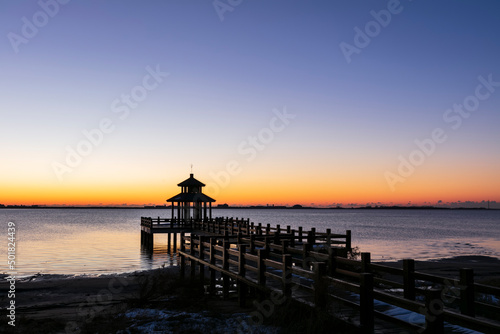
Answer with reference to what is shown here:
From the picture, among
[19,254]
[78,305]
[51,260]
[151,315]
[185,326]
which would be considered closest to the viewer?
[185,326]

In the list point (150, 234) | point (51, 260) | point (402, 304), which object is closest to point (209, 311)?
point (402, 304)

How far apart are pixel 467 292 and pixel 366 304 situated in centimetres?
170

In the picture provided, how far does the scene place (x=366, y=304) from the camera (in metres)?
7.34

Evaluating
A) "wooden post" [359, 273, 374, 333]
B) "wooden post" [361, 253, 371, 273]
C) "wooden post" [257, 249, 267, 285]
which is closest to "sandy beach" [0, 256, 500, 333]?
"wooden post" [257, 249, 267, 285]

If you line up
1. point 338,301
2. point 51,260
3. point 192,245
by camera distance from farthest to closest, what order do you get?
point 51,260, point 192,245, point 338,301

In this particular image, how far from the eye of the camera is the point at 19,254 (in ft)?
124

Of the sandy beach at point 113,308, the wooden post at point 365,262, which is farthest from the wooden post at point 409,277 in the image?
the sandy beach at point 113,308

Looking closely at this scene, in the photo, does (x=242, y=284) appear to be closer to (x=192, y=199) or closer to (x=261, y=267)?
(x=261, y=267)

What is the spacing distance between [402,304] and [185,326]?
15.5 ft

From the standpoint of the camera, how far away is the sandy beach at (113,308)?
9.78m

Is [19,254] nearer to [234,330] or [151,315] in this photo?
[151,315]

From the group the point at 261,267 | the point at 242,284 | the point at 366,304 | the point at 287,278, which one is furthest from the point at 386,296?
the point at 242,284

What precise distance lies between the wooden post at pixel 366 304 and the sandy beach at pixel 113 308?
1.81 m

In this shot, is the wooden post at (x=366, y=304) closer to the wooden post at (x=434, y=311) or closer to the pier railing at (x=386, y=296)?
the pier railing at (x=386, y=296)
